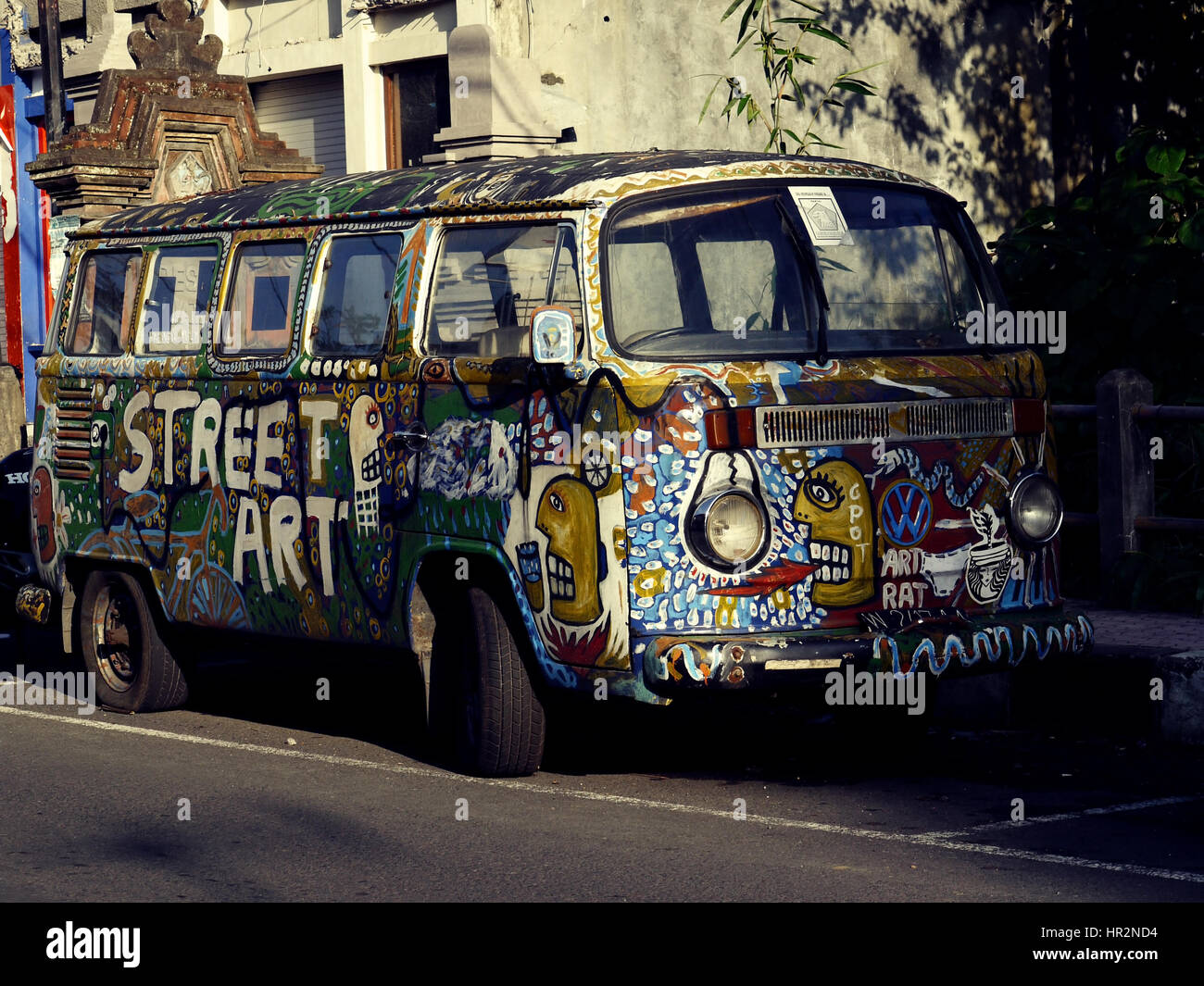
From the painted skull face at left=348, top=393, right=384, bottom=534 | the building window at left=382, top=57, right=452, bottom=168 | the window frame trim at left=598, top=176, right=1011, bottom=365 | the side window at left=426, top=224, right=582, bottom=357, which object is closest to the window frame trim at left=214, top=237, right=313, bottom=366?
the painted skull face at left=348, top=393, right=384, bottom=534

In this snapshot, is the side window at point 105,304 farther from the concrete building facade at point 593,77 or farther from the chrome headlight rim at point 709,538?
the concrete building facade at point 593,77

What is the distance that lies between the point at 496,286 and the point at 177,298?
2.21 m

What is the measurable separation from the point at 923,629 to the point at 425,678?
2.00m

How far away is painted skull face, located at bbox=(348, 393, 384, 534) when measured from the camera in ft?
25.5

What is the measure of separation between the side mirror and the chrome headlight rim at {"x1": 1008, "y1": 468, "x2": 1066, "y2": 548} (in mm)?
1781

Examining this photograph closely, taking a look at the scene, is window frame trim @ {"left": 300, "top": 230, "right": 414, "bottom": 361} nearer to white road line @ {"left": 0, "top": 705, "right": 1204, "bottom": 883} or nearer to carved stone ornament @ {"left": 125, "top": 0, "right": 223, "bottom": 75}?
white road line @ {"left": 0, "top": 705, "right": 1204, "bottom": 883}

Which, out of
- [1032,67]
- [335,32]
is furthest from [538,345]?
[1032,67]

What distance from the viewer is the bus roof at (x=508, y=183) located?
720 cm

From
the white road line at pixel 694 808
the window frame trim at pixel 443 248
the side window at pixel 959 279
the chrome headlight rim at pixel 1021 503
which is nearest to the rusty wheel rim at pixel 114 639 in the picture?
the white road line at pixel 694 808

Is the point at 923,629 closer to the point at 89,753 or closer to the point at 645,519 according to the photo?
the point at 645,519

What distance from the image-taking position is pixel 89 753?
8.35 m

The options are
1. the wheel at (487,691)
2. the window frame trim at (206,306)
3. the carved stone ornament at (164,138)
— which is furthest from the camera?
the carved stone ornament at (164,138)

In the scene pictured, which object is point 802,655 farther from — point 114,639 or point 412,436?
point 114,639

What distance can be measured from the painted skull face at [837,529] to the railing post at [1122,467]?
365 centimetres
